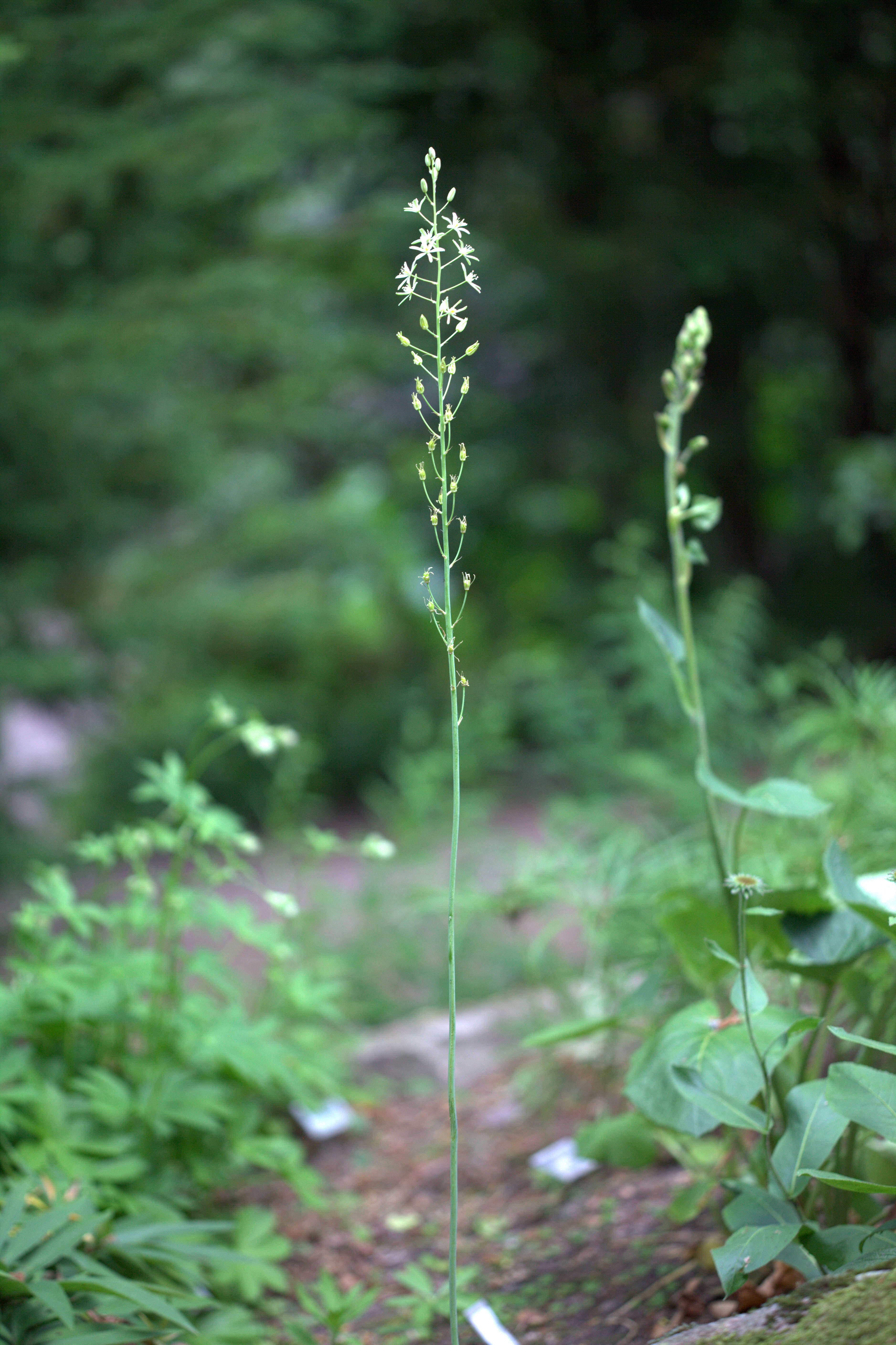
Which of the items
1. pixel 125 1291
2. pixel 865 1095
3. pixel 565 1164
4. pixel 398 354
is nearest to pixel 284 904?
pixel 125 1291

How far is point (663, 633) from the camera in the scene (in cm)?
153

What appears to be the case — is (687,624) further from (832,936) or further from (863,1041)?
(863,1041)

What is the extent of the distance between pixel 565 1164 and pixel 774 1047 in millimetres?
866

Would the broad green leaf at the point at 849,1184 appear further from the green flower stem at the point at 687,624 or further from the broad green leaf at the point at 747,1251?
the green flower stem at the point at 687,624

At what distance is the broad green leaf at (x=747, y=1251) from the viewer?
1122 mm

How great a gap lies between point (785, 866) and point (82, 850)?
138cm

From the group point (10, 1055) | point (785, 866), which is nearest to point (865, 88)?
point (785, 866)

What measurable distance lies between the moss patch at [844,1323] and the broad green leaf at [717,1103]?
185 millimetres

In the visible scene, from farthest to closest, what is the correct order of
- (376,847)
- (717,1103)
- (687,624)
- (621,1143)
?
(376,847) → (621,1143) → (687,624) → (717,1103)

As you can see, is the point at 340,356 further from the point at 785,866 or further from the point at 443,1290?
the point at 443,1290

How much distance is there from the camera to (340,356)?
472 centimetres

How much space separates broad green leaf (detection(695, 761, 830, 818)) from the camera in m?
1.41

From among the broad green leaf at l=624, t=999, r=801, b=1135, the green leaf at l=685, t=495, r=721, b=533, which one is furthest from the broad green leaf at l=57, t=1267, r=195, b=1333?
the green leaf at l=685, t=495, r=721, b=533

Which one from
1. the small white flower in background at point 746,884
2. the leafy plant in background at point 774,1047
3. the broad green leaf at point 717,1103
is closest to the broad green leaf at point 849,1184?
the leafy plant in background at point 774,1047
